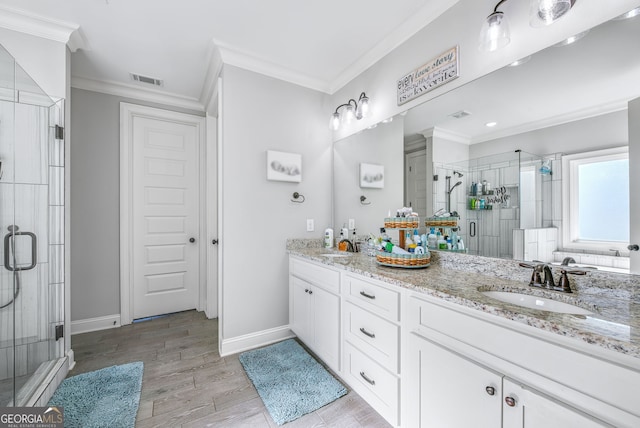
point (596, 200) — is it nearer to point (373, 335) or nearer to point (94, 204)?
point (373, 335)

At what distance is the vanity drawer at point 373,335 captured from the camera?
4.42 feet

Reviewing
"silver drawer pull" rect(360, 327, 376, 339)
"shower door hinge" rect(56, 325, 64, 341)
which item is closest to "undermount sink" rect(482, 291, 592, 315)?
"silver drawer pull" rect(360, 327, 376, 339)

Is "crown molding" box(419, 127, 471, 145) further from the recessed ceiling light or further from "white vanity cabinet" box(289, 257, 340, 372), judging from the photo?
"white vanity cabinet" box(289, 257, 340, 372)

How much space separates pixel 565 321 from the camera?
0.80 meters

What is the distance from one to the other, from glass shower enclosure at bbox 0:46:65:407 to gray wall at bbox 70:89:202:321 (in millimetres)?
817

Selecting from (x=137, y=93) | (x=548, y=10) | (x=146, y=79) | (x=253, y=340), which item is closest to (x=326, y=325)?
(x=253, y=340)

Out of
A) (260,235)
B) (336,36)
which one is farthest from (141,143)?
(336,36)

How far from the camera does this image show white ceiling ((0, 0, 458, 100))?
5.79 ft

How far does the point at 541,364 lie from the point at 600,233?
753 millimetres

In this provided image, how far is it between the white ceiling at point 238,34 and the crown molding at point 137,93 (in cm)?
8

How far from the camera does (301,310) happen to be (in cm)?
222

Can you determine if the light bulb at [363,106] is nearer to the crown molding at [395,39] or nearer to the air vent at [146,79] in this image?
the crown molding at [395,39]

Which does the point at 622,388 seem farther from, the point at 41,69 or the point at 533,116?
the point at 41,69

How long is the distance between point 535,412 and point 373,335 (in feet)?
2.47
